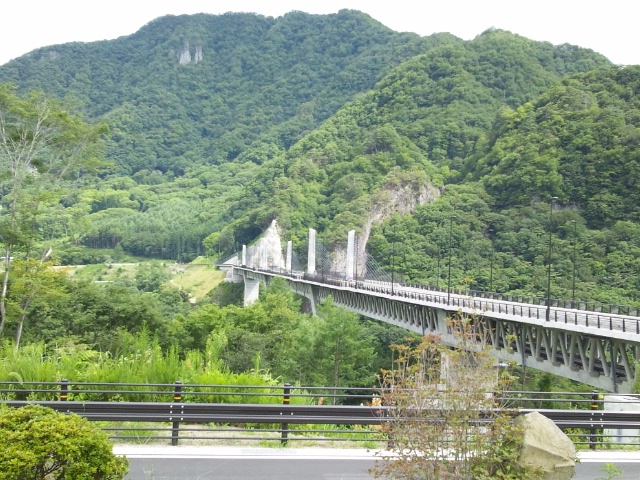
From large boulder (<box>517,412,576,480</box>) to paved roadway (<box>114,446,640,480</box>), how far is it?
1.77m

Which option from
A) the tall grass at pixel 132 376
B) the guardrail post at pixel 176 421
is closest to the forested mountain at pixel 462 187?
the tall grass at pixel 132 376

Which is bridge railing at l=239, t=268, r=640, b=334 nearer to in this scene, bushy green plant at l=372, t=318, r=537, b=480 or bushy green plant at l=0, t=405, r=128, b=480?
bushy green plant at l=372, t=318, r=537, b=480

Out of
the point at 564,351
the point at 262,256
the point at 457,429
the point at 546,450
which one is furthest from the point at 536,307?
the point at 262,256

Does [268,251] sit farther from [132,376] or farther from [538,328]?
[132,376]

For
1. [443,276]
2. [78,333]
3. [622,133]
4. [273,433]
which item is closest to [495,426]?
[273,433]

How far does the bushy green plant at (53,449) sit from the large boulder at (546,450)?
354 cm

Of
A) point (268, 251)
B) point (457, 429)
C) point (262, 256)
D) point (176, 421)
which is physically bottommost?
point (176, 421)

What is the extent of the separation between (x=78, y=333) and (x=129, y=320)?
3.15 metres

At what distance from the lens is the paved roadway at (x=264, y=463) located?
25.5 feet

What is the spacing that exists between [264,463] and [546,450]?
12.3 feet

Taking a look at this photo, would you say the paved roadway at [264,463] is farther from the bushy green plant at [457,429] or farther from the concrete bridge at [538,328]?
the bushy green plant at [457,429]

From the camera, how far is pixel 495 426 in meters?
5.78

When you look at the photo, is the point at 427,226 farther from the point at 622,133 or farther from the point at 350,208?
the point at 622,133

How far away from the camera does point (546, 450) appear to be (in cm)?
599
